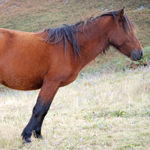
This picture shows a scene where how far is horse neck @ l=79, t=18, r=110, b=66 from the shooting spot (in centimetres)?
360

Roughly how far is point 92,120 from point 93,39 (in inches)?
73.2

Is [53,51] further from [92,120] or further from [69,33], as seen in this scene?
[92,120]

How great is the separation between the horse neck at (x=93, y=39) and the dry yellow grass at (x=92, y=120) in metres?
1.36

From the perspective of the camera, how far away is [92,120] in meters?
4.45

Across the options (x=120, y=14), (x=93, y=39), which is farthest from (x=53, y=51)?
(x=120, y=14)

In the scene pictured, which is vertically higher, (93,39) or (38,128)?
(93,39)

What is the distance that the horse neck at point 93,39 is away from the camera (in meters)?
3.60

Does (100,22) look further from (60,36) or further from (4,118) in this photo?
(4,118)

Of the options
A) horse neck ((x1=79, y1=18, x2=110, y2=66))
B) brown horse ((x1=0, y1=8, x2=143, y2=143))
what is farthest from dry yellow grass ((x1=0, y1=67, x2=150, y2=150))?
horse neck ((x1=79, y1=18, x2=110, y2=66))

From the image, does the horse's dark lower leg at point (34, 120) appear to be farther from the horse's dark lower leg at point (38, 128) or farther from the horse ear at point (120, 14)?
the horse ear at point (120, 14)

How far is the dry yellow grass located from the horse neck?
136 cm

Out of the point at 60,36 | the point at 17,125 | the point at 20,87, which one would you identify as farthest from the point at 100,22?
the point at 17,125

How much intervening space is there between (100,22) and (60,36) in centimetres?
80

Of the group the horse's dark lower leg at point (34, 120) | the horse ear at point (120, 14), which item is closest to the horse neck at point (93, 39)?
the horse ear at point (120, 14)
